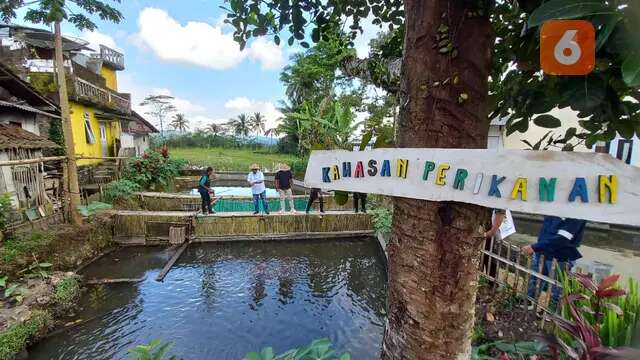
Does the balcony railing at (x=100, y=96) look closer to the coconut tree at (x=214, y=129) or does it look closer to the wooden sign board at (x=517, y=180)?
the wooden sign board at (x=517, y=180)

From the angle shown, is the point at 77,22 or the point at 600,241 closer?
the point at 77,22

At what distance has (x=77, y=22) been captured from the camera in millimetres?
8078

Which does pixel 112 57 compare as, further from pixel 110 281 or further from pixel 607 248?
pixel 607 248

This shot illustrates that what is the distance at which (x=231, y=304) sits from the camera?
242 inches

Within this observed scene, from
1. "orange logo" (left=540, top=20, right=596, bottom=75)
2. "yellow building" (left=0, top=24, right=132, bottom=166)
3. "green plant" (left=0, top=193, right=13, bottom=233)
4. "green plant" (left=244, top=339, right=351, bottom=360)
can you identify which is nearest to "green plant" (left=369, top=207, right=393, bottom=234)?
"green plant" (left=244, top=339, right=351, bottom=360)

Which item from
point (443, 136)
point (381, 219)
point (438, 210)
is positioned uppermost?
point (443, 136)

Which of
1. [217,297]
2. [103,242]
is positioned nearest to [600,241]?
[217,297]

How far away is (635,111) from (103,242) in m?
10.8

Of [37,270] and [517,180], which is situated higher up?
[517,180]

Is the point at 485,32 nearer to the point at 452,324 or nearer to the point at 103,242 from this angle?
the point at 452,324

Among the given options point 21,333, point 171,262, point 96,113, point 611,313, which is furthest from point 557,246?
point 96,113

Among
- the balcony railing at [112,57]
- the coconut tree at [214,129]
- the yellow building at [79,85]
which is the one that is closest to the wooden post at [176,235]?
the yellow building at [79,85]

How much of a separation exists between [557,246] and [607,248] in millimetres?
8975

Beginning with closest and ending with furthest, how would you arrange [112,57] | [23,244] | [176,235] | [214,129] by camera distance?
[23,244] < [176,235] < [112,57] < [214,129]
